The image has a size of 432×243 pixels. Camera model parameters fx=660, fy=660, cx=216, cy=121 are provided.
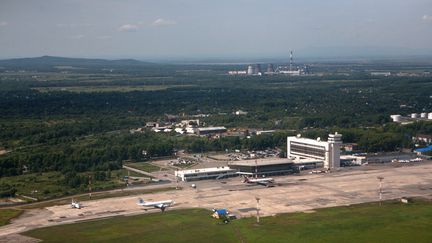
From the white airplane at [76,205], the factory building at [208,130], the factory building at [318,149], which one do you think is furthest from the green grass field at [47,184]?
the factory building at [208,130]

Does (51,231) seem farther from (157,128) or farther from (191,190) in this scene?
(157,128)

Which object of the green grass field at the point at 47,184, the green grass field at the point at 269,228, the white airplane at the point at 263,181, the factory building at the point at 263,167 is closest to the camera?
the green grass field at the point at 269,228

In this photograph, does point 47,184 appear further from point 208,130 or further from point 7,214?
point 208,130

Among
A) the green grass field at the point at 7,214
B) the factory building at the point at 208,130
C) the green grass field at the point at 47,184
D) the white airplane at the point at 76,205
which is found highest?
the white airplane at the point at 76,205

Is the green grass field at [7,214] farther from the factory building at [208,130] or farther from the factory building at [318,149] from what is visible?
the factory building at [208,130]

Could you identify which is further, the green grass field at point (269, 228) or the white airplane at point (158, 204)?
the white airplane at point (158, 204)

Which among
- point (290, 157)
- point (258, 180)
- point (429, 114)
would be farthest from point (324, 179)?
point (429, 114)
